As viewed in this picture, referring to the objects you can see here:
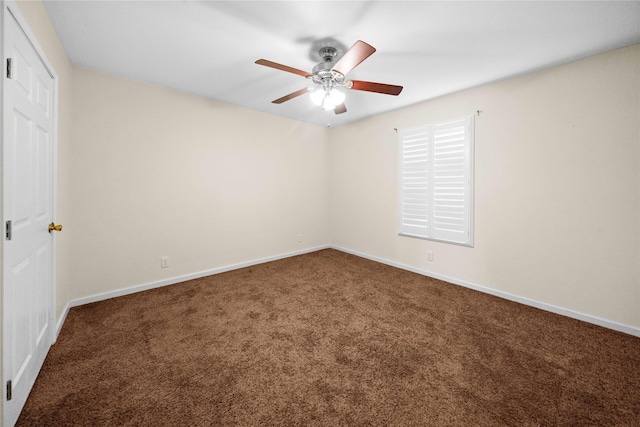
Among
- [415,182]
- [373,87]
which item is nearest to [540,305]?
[415,182]

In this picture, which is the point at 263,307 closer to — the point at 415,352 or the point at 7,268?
the point at 415,352

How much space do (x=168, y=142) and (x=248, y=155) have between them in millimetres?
1077

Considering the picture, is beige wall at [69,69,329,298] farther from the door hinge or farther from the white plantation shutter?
the white plantation shutter

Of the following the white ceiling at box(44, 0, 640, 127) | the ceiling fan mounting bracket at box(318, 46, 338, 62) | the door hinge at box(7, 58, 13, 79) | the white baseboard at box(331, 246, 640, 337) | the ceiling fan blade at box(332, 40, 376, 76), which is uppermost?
the white ceiling at box(44, 0, 640, 127)

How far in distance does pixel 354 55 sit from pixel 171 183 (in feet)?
8.67

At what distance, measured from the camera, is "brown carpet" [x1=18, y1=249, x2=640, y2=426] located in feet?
4.39

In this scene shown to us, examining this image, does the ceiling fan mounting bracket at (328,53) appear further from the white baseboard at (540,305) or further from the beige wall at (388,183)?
the white baseboard at (540,305)

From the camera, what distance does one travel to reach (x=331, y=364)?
172 centimetres

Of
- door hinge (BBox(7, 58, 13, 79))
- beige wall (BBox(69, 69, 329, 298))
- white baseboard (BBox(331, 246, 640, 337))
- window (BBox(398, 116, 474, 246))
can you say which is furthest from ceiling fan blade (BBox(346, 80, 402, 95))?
white baseboard (BBox(331, 246, 640, 337))

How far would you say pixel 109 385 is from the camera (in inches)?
59.9

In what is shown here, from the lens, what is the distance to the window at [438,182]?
10.0ft

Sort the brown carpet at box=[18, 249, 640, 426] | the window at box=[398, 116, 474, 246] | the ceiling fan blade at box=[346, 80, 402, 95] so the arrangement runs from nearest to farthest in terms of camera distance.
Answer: the brown carpet at box=[18, 249, 640, 426] < the ceiling fan blade at box=[346, 80, 402, 95] < the window at box=[398, 116, 474, 246]

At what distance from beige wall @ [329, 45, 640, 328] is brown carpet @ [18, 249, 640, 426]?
1.23 ft

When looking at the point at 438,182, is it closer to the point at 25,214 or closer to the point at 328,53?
the point at 328,53
